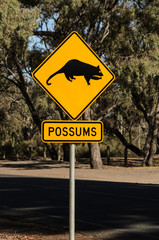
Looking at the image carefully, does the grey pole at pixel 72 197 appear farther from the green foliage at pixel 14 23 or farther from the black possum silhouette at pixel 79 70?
the green foliage at pixel 14 23

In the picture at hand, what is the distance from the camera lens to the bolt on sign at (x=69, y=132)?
519 cm

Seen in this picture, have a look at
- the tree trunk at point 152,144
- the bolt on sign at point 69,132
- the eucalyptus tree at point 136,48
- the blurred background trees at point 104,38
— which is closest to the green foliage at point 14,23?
the blurred background trees at point 104,38

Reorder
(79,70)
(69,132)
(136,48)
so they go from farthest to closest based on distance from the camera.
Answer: (136,48) → (79,70) → (69,132)

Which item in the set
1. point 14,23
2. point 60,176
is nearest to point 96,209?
point 60,176

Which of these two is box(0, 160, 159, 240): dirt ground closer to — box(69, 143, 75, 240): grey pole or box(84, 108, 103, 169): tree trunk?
box(84, 108, 103, 169): tree trunk

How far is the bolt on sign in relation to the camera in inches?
204

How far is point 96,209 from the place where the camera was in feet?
35.8

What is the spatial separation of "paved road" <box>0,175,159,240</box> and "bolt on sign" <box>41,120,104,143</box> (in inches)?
126

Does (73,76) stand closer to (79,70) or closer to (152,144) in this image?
(79,70)

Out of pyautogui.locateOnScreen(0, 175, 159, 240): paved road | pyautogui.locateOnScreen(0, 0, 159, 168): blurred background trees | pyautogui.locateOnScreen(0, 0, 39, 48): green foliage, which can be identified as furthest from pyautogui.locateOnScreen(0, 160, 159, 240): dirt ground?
pyautogui.locateOnScreen(0, 0, 39, 48): green foliage

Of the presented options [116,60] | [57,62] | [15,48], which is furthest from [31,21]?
[57,62]

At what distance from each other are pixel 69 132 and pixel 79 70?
733mm

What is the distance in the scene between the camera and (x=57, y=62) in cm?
531

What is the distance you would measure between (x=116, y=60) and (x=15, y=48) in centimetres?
595
